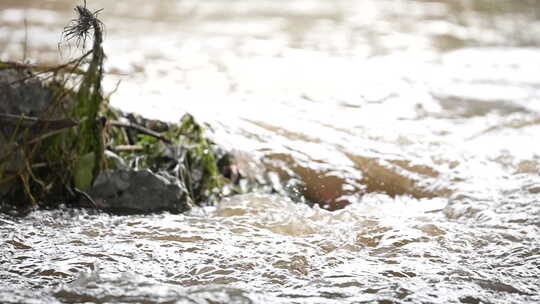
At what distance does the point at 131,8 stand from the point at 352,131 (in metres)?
2.56

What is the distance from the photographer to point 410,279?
55.5 inches

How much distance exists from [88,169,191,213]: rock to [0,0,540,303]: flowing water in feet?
0.24

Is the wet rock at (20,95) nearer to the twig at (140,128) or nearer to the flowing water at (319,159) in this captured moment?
the flowing water at (319,159)

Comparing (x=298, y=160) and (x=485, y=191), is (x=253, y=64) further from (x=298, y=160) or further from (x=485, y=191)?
(x=485, y=191)

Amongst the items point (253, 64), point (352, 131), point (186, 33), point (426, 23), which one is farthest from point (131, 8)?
point (352, 131)

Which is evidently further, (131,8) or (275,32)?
(131,8)

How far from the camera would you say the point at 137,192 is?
1.91 metres

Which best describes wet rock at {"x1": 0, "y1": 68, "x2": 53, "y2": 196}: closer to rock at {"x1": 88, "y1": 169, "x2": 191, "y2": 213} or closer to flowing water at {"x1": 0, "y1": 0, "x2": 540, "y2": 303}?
flowing water at {"x1": 0, "y1": 0, "x2": 540, "y2": 303}

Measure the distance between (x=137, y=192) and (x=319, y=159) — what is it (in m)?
0.72

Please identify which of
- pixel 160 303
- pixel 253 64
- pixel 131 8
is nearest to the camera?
pixel 160 303

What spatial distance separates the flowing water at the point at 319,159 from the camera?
1.39 meters

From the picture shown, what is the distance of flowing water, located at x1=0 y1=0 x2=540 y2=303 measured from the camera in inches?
54.8

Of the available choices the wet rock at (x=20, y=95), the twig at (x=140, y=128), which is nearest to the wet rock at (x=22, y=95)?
the wet rock at (x=20, y=95)

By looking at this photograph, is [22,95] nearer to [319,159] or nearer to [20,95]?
[20,95]
